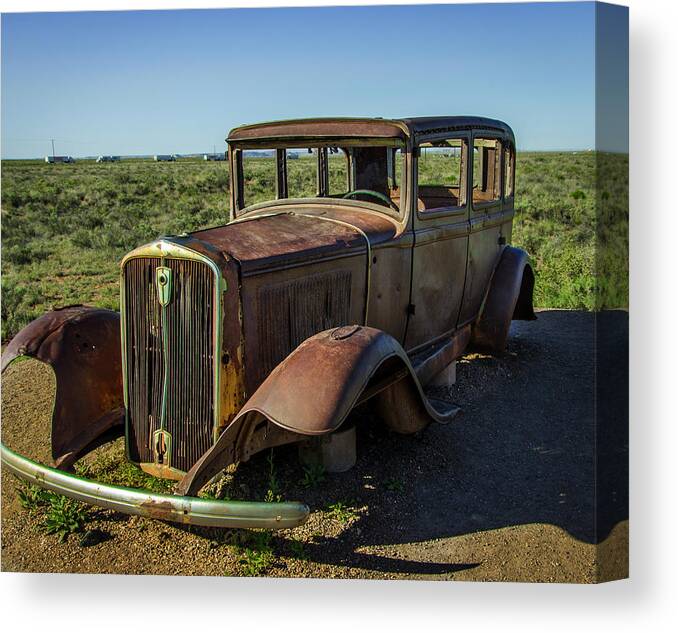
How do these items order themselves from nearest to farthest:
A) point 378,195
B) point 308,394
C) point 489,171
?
point 308,394 → point 378,195 → point 489,171

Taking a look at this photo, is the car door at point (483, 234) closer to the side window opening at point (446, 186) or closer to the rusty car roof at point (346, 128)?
the side window opening at point (446, 186)

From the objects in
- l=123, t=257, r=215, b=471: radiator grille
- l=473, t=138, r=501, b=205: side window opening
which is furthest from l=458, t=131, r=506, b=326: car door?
l=123, t=257, r=215, b=471: radiator grille

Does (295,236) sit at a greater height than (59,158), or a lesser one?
lesser

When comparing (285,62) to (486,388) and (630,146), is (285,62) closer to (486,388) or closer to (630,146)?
(630,146)

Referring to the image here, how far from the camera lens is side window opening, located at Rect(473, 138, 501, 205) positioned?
5.87 m

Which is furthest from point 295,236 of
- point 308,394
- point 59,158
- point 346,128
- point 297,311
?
point 59,158

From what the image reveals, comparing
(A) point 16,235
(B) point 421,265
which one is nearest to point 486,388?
(B) point 421,265

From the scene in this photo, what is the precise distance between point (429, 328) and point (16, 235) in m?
6.14

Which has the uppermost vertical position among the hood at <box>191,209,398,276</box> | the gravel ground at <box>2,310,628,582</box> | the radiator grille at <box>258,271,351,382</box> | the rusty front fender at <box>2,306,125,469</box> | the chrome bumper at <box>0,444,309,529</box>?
the hood at <box>191,209,398,276</box>

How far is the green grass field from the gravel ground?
2.12 ft

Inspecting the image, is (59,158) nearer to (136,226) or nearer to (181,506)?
(181,506)

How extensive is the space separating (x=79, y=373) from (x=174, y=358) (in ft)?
2.45

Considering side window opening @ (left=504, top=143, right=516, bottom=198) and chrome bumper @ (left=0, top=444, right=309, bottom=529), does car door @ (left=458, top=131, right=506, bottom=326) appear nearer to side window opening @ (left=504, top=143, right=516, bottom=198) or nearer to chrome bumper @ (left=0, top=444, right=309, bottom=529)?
side window opening @ (left=504, top=143, right=516, bottom=198)

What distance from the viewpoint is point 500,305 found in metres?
5.58
